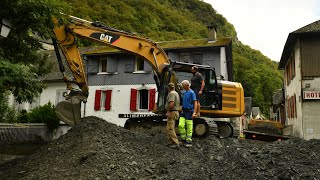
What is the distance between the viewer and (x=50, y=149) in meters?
9.09

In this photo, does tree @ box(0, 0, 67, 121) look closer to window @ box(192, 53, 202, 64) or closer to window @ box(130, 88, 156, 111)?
window @ box(130, 88, 156, 111)

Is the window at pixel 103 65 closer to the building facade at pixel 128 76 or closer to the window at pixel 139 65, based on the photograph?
the building facade at pixel 128 76

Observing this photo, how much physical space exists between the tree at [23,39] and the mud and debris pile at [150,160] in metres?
1.58

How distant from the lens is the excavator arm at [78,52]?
34.9 ft

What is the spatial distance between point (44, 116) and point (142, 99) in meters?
6.22

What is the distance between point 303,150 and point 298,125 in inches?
473

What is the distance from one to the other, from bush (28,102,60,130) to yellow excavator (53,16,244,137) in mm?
12244

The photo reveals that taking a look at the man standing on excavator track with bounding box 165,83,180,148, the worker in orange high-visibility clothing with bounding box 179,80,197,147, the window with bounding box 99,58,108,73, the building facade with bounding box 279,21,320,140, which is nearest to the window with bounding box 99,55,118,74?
the window with bounding box 99,58,108,73

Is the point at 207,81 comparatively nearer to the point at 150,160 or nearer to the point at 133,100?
the point at 150,160

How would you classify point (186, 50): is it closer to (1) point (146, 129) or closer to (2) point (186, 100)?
(1) point (146, 129)

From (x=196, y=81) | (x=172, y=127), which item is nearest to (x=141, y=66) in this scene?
(x=196, y=81)

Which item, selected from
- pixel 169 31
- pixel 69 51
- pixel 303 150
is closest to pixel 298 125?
pixel 303 150

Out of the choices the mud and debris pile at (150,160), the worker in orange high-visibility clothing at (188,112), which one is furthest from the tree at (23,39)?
the worker in orange high-visibility clothing at (188,112)

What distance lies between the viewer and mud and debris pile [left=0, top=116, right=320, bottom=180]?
7148mm
